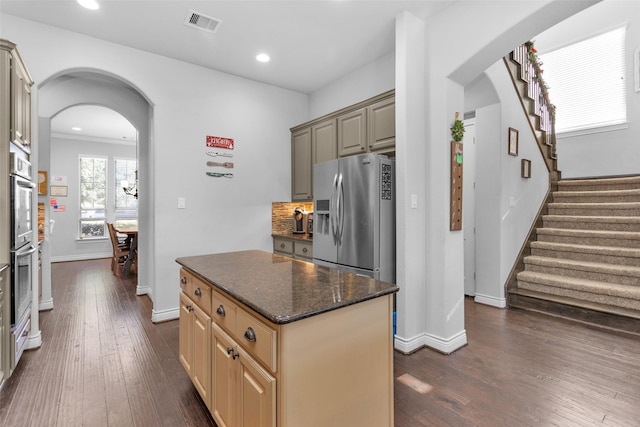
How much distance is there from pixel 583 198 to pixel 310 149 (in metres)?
4.15

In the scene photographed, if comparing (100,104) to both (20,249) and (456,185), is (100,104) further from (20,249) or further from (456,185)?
(456,185)

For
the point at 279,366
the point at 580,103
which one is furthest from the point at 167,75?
the point at 580,103

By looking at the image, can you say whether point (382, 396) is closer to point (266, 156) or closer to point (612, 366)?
point (612, 366)

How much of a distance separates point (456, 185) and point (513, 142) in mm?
1785

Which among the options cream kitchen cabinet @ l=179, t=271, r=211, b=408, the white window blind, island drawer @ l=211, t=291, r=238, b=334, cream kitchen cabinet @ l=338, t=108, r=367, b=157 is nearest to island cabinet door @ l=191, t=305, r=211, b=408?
cream kitchen cabinet @ l=179, t=271, r=211, b=408

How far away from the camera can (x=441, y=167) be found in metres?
2.83

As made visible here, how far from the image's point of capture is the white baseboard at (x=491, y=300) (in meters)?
3.99

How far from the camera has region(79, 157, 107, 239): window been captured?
7711 mm

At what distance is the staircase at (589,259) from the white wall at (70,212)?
866cm

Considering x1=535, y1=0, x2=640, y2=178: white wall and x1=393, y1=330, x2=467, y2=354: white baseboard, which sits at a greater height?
x1=535, y1=0, x2=640, y2=178: white wall

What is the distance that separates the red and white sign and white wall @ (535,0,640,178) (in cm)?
580

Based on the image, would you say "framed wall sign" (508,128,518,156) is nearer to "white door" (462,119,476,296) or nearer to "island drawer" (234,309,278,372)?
"white door" (462,119,476,296)

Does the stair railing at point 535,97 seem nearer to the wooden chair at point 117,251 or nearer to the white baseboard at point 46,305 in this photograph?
the white baseboard at point 46,305

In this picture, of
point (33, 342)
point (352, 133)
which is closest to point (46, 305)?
A: point (33, 342)
